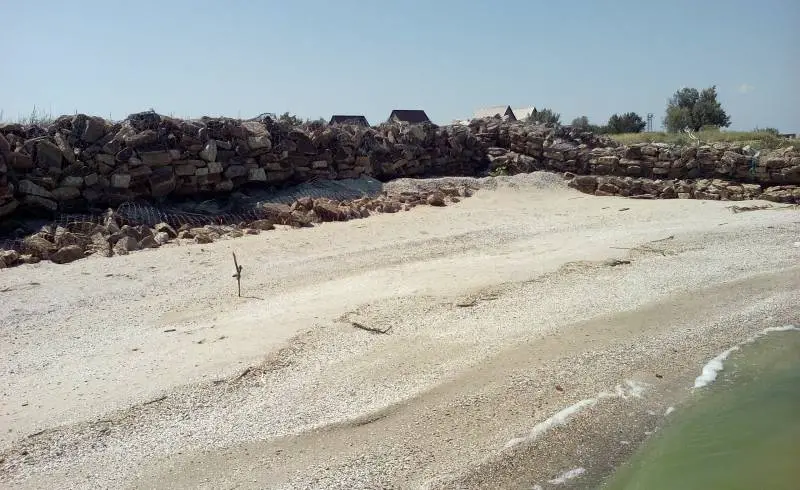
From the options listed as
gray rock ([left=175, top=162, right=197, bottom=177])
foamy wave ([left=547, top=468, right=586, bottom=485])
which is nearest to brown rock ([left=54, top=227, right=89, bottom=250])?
gray rock ([left=175, top=162, right=197, bottom=177])

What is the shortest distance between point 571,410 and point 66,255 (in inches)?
269

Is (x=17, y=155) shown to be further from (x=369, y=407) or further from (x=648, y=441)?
(x=648, y=441)

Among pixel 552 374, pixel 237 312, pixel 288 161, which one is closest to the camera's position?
pixel 552 374

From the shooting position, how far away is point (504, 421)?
15.3ft

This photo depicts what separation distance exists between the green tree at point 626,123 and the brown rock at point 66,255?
1076 inches

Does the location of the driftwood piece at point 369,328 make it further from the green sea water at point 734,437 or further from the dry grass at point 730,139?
the dry grass at point 730,139

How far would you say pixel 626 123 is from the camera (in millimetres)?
31359

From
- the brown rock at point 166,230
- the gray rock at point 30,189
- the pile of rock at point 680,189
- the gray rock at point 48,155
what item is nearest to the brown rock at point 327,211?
the brown rock at point 166,230

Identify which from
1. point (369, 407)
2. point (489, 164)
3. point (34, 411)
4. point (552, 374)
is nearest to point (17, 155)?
point (34, 411)

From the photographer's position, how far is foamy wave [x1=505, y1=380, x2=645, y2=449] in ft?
14.7

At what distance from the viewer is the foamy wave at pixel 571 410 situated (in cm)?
448

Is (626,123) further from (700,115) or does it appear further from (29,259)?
(29,259)

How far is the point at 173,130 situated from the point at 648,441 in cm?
970

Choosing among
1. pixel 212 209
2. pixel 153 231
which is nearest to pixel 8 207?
pixel 153 231
